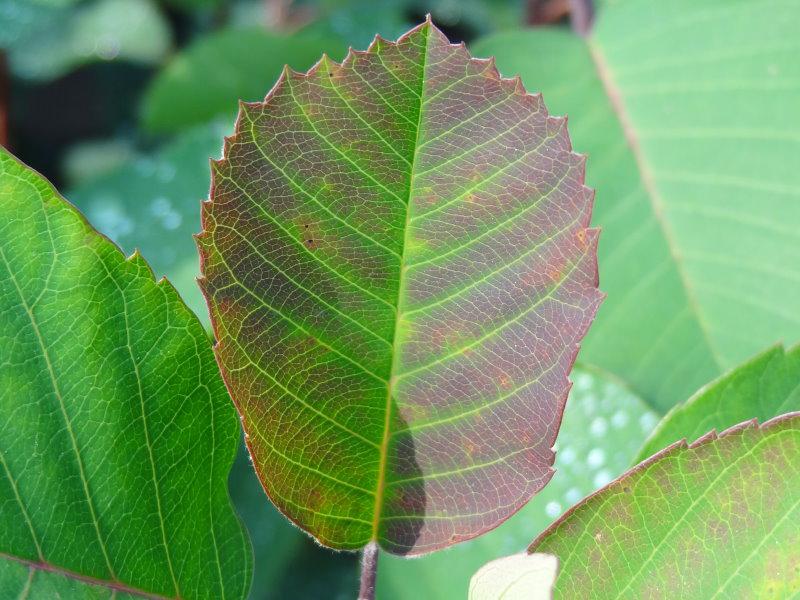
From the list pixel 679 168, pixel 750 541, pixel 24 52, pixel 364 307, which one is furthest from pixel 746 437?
pixel 24 52

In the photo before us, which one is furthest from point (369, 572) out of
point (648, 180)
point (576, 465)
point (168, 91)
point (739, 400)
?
point (168, 91)

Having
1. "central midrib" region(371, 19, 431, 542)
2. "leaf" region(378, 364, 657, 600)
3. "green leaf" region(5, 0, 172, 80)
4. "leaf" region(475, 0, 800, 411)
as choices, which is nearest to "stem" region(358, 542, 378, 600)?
"central midrib" region(371, 19, 431, 542)

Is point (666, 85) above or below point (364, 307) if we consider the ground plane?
below

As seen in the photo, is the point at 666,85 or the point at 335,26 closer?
the point at 666,85

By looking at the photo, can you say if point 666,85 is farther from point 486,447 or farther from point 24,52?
point 24,52

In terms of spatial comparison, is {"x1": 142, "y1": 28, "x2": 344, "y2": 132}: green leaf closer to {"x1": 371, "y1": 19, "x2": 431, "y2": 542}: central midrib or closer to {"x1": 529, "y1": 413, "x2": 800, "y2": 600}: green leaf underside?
{"x1": 371, "y1": 19, "x2": 431, "y2": 542}: central midrib

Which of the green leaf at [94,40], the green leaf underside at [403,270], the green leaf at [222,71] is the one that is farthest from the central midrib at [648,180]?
the green leaf at [94,40]

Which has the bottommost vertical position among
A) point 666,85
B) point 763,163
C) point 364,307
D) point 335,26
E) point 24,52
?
point 763,163

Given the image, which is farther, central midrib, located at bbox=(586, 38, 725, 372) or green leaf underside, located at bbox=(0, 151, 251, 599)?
central midrib, located at bbox=(586, 38, 725, 372)

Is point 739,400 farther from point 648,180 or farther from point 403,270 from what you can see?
point 648,180
